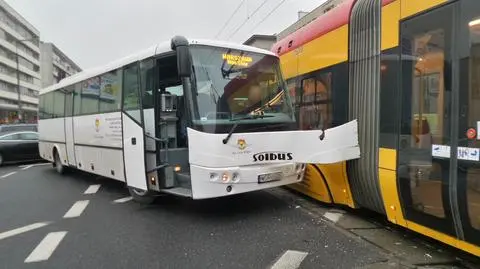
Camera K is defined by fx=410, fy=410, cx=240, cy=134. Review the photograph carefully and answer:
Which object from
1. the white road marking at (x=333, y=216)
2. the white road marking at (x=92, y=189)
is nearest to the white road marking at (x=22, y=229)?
the white road marking at (x=92, y=189)

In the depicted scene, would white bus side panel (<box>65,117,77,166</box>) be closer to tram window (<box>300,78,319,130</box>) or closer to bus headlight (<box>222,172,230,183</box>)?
bus headlight (<box>222,172,230,183</box>)

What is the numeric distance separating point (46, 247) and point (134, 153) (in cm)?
230

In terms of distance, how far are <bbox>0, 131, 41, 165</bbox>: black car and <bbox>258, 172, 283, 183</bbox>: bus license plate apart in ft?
42.8

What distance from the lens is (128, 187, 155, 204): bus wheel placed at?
7430 mm

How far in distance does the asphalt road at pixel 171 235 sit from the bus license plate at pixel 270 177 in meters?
0.64

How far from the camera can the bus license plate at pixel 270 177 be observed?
621 cm

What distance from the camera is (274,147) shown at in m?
6.30

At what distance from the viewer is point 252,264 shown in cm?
459

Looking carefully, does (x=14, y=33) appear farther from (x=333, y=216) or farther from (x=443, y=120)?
(x=443, y=120)

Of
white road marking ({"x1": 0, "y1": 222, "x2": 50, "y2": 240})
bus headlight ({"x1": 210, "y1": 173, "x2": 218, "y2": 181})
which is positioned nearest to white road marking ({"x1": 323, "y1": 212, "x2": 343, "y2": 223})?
bus headlight ({"x1": 210, "y1": 173, "x2": 218, "y2": 181})

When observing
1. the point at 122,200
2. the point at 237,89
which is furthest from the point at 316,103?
the point at 122,200

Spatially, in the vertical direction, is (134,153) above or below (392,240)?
above

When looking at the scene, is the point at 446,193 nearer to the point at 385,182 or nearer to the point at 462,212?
the point at 462,212

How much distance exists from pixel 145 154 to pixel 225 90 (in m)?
1.90
